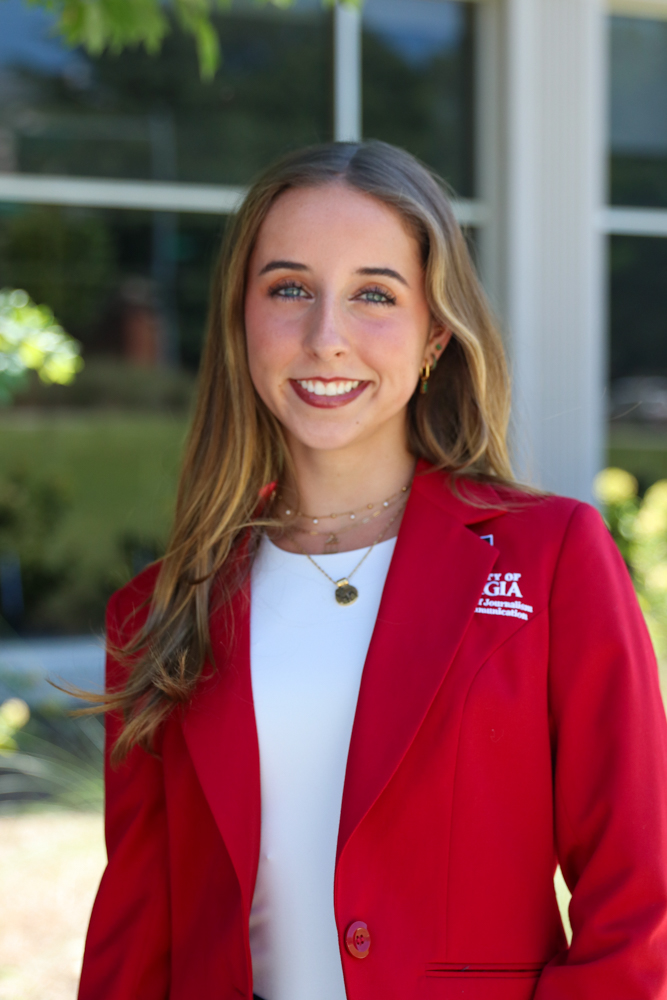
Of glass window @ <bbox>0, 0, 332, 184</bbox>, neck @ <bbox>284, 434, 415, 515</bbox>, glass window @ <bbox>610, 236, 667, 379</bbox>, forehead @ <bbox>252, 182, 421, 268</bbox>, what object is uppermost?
glass window @ <bbox>0, 0, 332, 184</bbox>

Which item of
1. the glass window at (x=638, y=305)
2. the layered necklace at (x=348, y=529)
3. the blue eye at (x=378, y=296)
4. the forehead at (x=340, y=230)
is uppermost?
the glass window at (x=638, y=305)

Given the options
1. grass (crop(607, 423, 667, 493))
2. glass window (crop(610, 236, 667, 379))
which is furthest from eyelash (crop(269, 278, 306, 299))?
grass (crop(607, 423, 667, 493))

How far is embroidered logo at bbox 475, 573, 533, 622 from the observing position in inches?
61.2

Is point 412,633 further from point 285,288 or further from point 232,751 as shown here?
point 285,288

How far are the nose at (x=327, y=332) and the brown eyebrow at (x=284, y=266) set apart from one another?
0.07 m

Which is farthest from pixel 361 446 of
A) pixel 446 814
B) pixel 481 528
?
pixel 446 814

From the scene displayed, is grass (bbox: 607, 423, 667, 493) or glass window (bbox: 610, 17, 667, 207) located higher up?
glass window (bbox: 610, 17, 667, 207)

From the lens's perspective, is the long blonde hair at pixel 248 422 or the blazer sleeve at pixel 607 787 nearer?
the blazer sleeve at pixel 607 787

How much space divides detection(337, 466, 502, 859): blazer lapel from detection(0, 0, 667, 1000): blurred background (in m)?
3.64

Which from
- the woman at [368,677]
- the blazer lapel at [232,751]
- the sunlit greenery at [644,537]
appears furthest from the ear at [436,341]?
the sunlit greenery at [644,537]

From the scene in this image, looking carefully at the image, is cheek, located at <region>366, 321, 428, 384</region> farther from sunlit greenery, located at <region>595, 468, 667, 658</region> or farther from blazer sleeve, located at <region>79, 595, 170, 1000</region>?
sunlit greenery, located at <region>595, 468, 667, 658</region>

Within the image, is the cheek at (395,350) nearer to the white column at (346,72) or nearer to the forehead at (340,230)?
the forehead at (340,230)

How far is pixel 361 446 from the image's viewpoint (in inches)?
76.4

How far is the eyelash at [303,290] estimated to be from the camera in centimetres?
181
